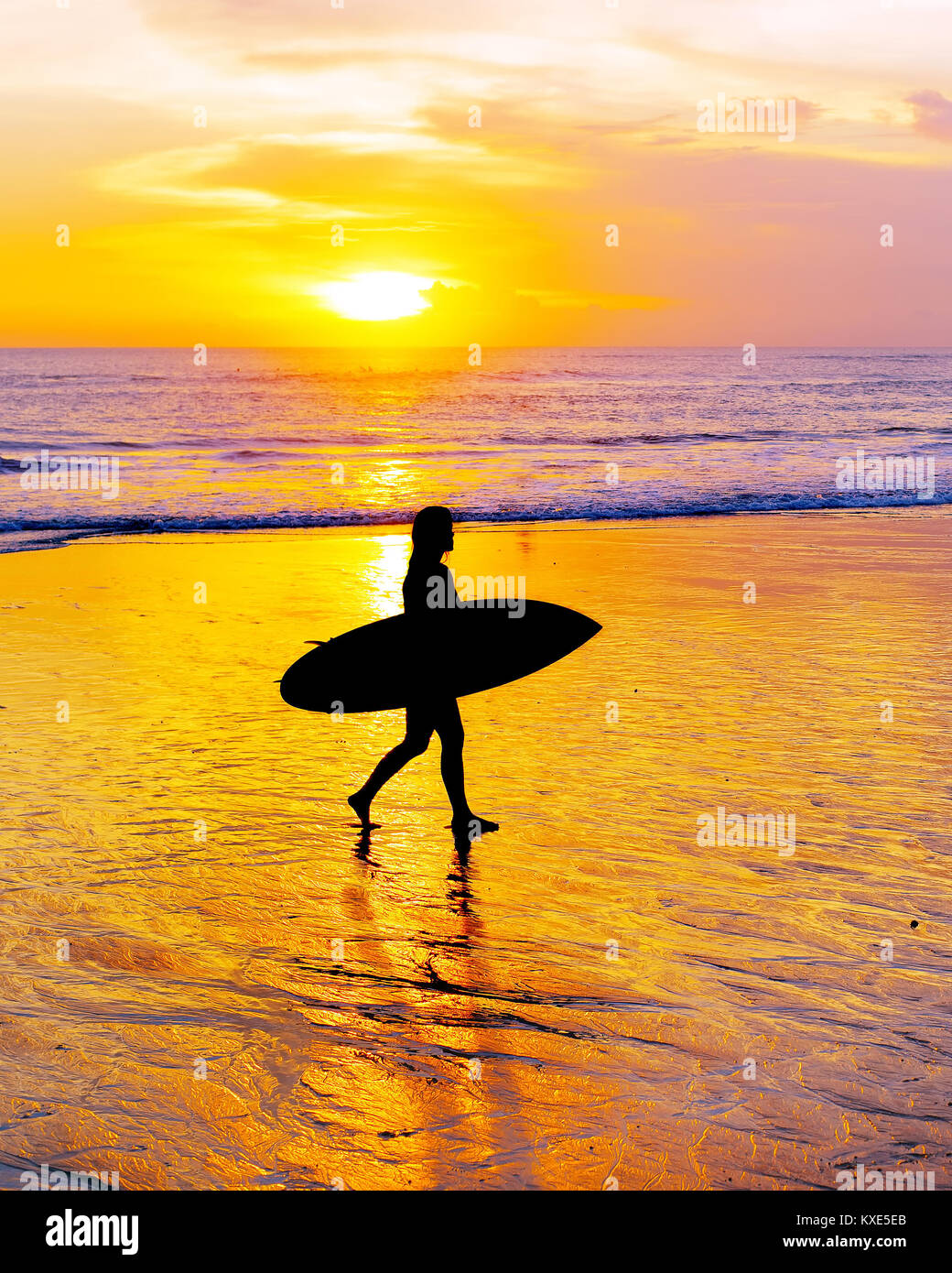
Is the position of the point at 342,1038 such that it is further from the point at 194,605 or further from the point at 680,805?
the point at 194,605

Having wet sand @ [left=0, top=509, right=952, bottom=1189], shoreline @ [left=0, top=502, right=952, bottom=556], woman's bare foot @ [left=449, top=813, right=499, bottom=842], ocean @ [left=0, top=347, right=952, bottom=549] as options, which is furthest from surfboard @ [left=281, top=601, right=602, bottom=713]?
ocean @ [left=0, top=347, right=952, bottom=549]

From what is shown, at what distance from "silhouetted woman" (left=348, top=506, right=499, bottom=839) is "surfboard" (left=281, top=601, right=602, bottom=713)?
381mm

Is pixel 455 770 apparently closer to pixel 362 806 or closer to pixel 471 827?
pixel 471 827

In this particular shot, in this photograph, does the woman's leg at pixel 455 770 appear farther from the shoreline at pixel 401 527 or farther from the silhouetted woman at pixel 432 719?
the shoreline at pixel 401 527

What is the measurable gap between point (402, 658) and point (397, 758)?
2.25 ft

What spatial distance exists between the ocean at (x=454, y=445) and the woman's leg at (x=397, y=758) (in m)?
12.6

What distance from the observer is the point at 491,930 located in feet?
16.0

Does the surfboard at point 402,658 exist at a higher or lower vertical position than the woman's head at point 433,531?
lower

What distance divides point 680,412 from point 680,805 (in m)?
52.3

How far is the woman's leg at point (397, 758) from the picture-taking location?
604 cm

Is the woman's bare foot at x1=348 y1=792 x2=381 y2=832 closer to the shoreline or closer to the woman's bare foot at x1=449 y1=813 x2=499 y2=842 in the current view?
the woman's bare foot at x1=449 y1=813 x2=499 y2=842

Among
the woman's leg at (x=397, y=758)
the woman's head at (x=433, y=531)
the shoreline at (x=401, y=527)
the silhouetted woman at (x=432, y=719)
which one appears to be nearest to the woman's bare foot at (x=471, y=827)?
the silhouetted woman at (x=432, y=719)

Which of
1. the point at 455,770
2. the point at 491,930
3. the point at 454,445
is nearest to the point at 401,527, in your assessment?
the point at 455,770

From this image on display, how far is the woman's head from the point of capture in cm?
576
